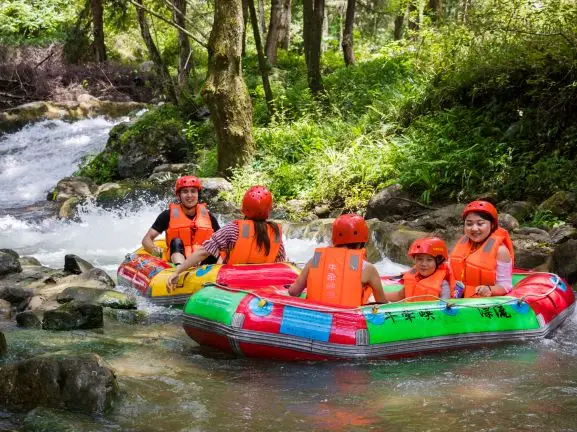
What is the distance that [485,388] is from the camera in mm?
5324

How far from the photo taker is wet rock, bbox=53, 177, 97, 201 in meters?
16.1

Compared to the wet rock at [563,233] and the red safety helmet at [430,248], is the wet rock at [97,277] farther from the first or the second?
the wet rock at [563,233]

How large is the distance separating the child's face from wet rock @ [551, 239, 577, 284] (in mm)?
2812

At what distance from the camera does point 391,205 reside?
39.3ft

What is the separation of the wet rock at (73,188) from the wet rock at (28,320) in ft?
29.8

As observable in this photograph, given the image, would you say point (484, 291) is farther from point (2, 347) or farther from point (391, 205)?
point (391, 205)

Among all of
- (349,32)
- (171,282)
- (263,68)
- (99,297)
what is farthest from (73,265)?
(349,32)

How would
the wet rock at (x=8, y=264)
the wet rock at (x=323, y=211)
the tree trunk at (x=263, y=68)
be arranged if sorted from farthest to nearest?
1. the tree trunk at (x=263, y=68)
2. the wet rock at (x=323, y=211)
3. the wet rock at (x=8, y=264)

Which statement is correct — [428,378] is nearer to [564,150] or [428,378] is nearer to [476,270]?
[476,270]

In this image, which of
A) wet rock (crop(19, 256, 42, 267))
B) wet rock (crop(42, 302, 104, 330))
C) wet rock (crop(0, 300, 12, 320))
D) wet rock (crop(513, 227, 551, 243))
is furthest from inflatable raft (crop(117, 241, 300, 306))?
wet rock (crop(513, 227, 551, 243))

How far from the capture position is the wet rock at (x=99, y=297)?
7.74 meters

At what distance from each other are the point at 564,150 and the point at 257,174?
5.67 meters

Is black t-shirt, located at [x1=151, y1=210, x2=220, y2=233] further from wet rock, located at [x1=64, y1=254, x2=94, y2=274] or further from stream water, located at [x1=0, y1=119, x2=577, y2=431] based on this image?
wet rock, located at [x1=64, y1=254, x2=94, y2=274]

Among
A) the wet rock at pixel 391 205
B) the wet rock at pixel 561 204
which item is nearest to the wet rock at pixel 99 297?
the wet rock at pixel 391 205
